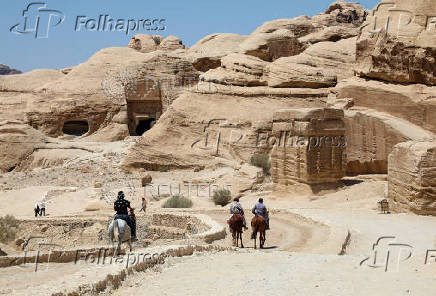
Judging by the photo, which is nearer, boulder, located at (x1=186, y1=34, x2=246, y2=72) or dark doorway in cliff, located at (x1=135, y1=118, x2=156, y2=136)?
dark doorway in cliff, located at (x1=135, y1=118, x2=156, y2=136)

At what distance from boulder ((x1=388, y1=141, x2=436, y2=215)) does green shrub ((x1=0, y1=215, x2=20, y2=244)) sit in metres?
10.0

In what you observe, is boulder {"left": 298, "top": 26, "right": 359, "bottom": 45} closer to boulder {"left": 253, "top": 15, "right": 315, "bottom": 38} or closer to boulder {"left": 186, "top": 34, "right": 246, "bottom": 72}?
boulder {"left": 253, "top": 15, "right": 315, "bottom": 38}

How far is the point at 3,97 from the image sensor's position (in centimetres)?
3781

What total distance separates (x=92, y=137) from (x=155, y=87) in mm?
4764

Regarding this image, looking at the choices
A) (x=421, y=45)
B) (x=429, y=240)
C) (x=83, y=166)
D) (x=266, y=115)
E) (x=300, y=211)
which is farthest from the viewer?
(x=83, y=166)

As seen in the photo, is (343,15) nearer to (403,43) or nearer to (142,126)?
(142,126)

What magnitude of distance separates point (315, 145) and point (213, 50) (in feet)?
88.9

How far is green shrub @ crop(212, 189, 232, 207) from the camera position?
1939 cm

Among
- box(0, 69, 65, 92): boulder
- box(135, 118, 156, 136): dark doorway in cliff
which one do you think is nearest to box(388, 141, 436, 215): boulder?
box(135, 118, 156, 136): dark doorway in cliff

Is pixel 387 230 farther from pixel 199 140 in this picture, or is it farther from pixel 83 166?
pixel 83 166

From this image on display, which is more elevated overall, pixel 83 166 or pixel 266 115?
pixel 266 115

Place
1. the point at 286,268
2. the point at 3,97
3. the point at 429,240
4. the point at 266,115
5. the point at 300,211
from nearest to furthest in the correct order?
1. the point at 286,268
2. the point at 429,240
3. the point at 300,211
4. the point at 266,115
5. the point at 3,97

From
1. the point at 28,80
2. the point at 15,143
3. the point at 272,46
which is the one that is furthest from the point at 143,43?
the point at 15,143

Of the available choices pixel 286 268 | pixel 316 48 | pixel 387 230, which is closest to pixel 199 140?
pixel 316 48
